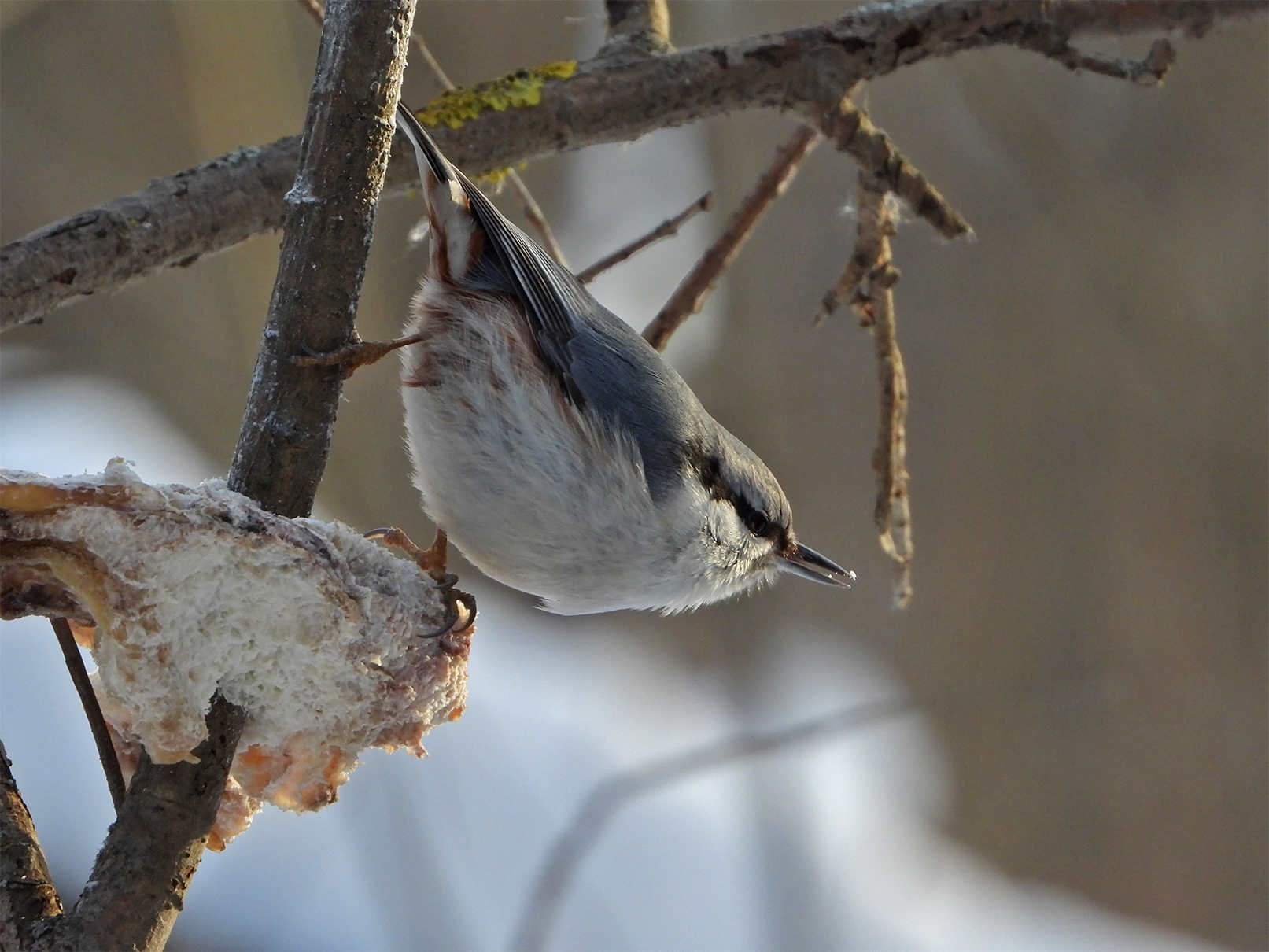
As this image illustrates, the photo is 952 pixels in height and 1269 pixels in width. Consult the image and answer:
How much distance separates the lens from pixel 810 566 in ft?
5.98

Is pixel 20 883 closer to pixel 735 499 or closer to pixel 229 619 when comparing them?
pixel 229 619

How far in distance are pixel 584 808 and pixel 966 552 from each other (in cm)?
165

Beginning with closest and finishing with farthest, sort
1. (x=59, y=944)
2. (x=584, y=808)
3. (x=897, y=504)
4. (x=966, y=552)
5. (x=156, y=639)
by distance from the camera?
(x=59, y=944) < (x=156, y=639) < (x=897, y=504) < (x=584, y=808) < (x=966, y=552)

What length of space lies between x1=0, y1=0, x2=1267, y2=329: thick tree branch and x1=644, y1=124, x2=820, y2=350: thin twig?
0.14m

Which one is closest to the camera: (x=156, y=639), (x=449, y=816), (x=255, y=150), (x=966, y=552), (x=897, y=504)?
(x=156, y=639)

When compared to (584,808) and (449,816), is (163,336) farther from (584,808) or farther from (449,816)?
(584,808)

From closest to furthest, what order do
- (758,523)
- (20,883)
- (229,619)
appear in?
(20,883), (229,619), (758,523)

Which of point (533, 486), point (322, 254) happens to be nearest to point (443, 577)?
point (533, 486)

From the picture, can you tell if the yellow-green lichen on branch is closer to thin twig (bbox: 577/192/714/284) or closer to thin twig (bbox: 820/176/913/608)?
thin twig (bbox: 577/192/714/284)

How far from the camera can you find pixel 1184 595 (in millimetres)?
3211

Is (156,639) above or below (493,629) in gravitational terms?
below

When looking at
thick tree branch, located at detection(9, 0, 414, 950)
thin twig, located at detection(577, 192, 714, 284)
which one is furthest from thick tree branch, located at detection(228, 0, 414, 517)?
thin twig, located at detection(577, 192, 714, 284)

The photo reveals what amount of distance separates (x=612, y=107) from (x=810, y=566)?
824 mm

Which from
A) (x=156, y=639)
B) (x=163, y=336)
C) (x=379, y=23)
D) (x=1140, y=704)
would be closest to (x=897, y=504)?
(x=379, y=23)
